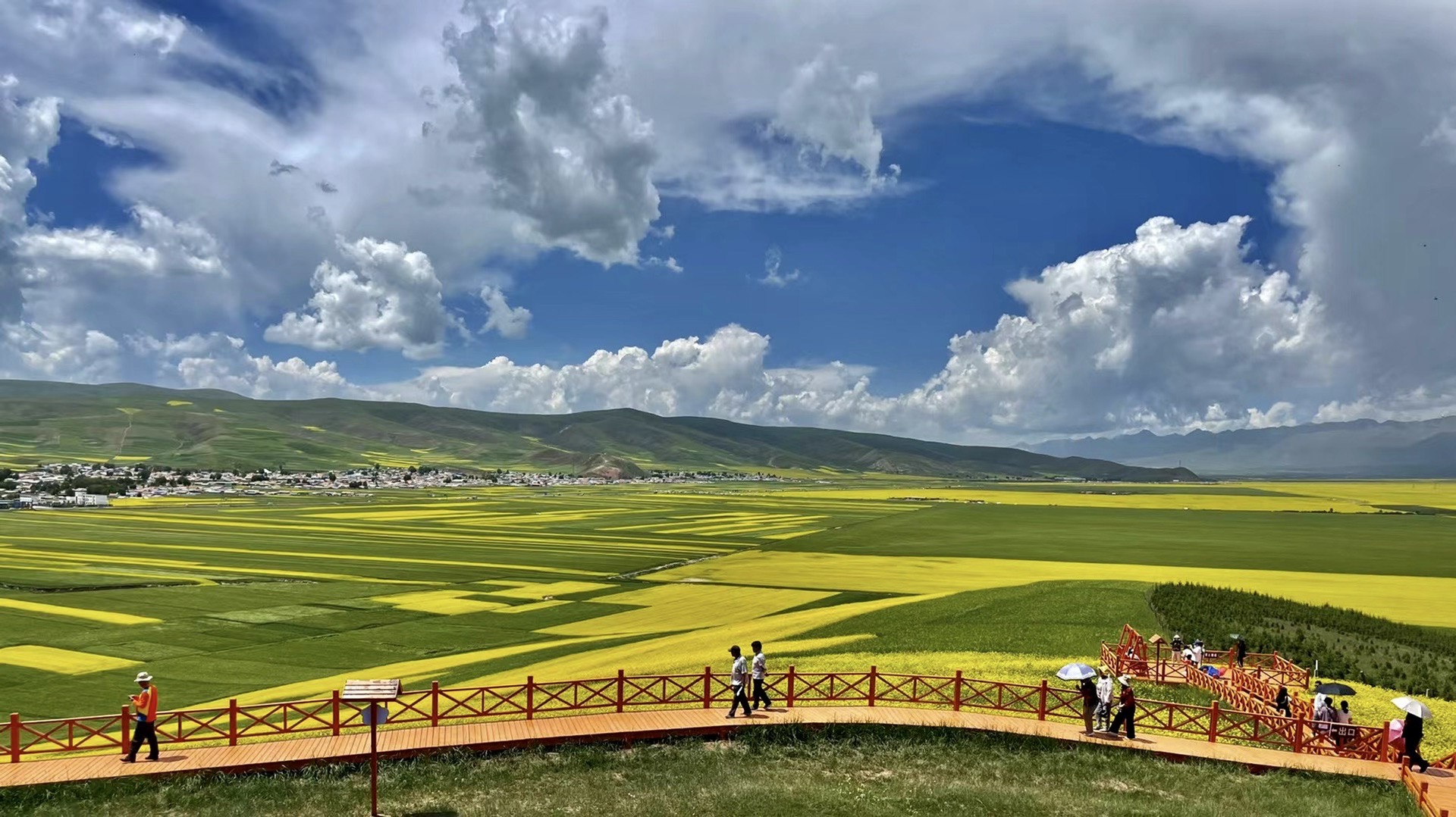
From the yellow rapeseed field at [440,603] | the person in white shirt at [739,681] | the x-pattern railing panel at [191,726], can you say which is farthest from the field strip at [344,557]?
the person in white shirt at [739,681]

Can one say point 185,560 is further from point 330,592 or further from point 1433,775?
point 1433,775

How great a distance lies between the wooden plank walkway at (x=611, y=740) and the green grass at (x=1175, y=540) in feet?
233

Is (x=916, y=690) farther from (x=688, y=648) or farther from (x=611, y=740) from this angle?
(x=688, y=648)

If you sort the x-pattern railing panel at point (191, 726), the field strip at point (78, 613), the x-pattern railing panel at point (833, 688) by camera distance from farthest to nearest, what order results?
the field strip at point (78, 613) → the x-pattern railing panel at point (833, 688) → the x-pattern railing panel at point (191, 726)

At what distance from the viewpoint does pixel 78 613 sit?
55.9m

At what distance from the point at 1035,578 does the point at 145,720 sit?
71.8 m

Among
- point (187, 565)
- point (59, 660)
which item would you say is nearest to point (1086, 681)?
point (59, 660)

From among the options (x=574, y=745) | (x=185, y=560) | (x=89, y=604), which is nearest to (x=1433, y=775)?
(x=574, y=745)

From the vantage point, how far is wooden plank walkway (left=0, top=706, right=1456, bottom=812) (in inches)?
861

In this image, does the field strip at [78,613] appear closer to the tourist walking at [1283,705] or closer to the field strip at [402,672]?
the field strip at [402,672]

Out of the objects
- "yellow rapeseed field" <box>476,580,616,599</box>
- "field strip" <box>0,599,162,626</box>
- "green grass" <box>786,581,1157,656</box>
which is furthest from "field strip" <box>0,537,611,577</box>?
"green grass" <box>786,581,1157,656</box>

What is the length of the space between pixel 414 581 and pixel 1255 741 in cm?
6504

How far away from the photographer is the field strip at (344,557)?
269 ft

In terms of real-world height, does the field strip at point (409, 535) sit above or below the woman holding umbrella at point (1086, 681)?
below
